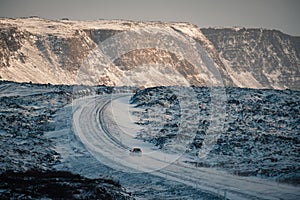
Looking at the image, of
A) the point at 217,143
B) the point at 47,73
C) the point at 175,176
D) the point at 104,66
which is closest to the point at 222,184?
the point at 175,176

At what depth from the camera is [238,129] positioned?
4950cm

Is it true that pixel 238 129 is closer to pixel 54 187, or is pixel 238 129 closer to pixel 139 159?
pixel 139 159

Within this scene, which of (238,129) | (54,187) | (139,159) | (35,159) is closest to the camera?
(54,187)

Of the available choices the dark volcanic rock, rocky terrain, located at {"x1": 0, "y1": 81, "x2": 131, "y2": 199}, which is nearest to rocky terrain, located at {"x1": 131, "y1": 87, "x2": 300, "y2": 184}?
the dark volcanic rock

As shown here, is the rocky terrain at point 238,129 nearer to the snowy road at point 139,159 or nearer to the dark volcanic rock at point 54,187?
the snowy road at point 139,159

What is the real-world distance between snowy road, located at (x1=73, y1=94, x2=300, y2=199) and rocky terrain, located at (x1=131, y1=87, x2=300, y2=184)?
5.65ft

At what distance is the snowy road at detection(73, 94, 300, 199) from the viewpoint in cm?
2855

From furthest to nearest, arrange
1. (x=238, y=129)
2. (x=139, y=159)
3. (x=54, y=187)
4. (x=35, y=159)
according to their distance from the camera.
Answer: (x=238, y=129)
(x=139, y=159)
(x=35, y=159)
(x=54, y=187)

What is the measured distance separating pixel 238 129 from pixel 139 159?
1558 centimetres

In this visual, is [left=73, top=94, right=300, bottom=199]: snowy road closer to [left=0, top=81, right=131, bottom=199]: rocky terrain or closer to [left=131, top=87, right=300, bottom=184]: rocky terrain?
[left=131, top=87, right=300, bottom=184]: rocky terrain

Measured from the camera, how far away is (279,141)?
4347 cm

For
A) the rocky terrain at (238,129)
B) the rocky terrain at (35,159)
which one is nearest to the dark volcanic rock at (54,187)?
the rocky terrain at (35,159)

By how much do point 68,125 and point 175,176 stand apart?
2443 centimetres

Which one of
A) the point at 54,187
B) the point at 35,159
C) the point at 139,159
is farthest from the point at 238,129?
the point at 54,187
